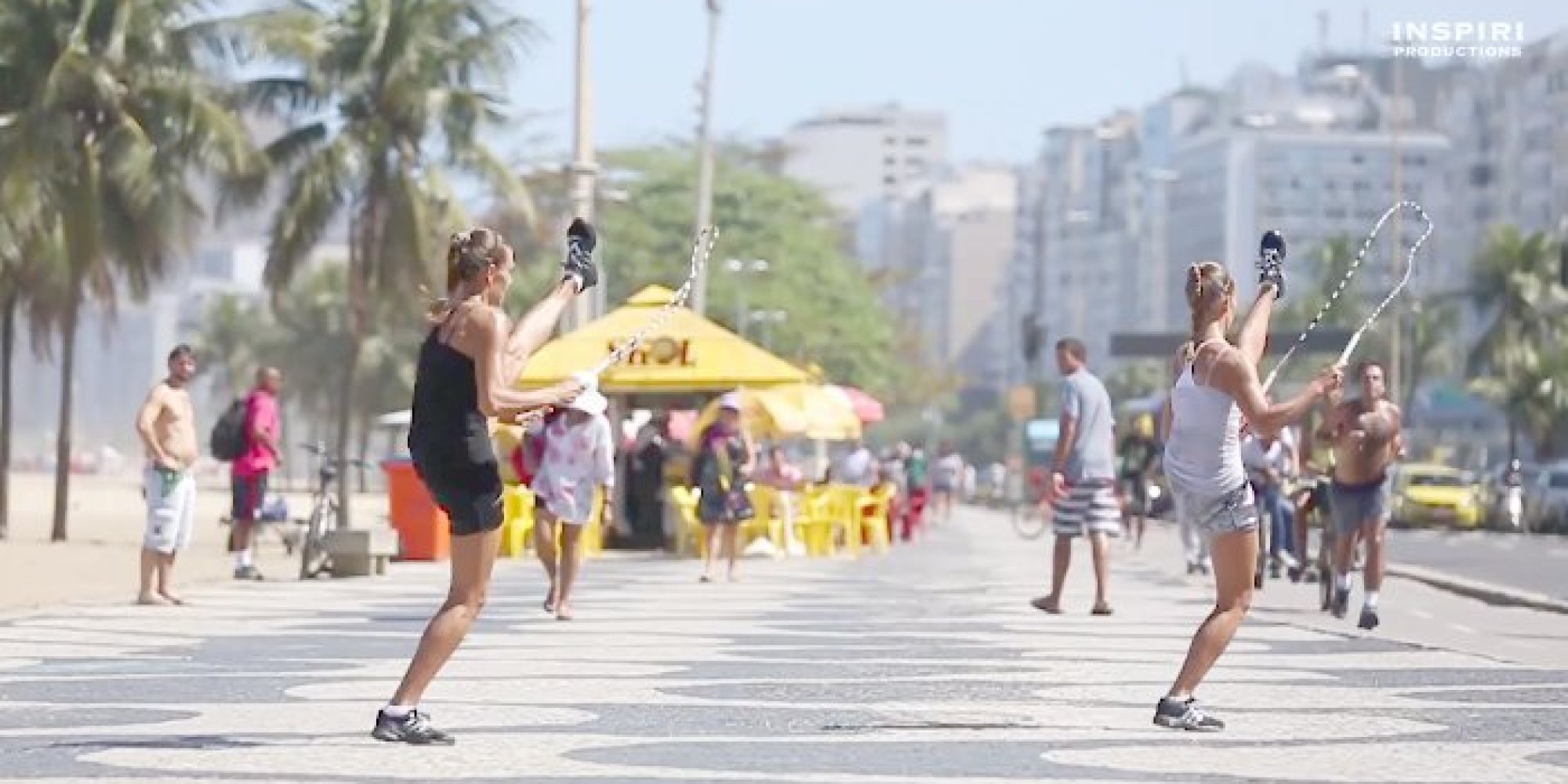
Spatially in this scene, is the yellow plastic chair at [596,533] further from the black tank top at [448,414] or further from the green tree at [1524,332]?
the green tree at [1524,332]

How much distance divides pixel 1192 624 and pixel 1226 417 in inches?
345

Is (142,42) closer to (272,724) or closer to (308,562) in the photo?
(308,562)

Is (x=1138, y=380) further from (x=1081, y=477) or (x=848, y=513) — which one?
(x=1081, y=477)

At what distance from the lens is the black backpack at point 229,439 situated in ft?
100

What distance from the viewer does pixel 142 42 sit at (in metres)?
46.7

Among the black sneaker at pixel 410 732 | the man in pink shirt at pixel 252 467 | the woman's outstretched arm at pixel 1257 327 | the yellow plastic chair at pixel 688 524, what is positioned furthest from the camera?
the yellow plastic chair at pixel 688 524

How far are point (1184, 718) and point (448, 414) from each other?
2.71 metres

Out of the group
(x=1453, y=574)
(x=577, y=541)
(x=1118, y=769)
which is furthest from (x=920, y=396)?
(x=1118, y=769)

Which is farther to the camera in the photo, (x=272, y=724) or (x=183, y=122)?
(x=183, y=122)

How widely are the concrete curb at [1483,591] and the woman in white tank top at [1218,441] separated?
13435mm

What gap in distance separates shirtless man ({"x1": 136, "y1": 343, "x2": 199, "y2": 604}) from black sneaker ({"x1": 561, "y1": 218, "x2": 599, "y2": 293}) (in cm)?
1121

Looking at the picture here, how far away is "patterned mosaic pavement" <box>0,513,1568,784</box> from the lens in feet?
39.3

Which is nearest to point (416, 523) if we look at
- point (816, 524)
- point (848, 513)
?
point (816, 524)

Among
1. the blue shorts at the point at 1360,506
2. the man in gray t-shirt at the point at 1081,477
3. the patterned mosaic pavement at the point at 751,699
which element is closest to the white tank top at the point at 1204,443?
the patterned mosaic pavement at the point at 751,699
